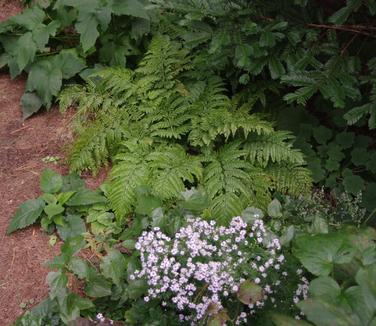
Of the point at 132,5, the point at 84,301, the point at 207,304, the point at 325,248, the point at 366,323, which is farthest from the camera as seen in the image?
the point at 132,5

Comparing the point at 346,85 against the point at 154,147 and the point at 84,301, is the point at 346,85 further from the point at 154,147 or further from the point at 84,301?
the point at 84,301

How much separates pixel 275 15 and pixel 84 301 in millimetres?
2219

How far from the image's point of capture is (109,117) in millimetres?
3908

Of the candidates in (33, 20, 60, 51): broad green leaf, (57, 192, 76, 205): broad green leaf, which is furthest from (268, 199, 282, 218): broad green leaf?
(33, 20, 60, 51): broad green leaf

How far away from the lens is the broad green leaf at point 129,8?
13.2 feet

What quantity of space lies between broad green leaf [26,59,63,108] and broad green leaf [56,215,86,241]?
1.23 m

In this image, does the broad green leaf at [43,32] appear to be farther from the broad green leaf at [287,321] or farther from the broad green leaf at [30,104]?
the broad green leaf at [287,321]

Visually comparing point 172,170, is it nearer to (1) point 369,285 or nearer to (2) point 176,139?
(2) point 176,139


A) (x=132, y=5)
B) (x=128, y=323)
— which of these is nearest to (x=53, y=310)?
(x=128, y=323)

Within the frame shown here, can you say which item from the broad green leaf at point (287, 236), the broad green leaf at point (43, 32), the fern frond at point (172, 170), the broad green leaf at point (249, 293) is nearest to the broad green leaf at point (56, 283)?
the fern frond at point (172, 170)

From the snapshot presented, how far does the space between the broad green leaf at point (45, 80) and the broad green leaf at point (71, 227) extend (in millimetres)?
1232

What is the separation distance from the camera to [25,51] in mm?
4250

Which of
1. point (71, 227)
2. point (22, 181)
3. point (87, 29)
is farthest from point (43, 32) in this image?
point (71, 227)

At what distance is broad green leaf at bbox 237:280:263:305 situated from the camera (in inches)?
93.4
